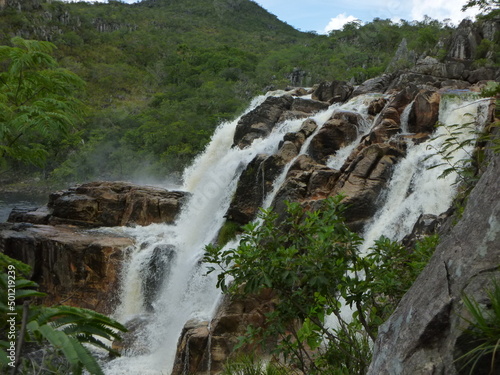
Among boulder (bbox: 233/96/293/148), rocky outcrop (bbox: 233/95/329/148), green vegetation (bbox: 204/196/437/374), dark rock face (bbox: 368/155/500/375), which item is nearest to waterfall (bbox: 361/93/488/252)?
green vegetation (bbox: 204/196/437/374)

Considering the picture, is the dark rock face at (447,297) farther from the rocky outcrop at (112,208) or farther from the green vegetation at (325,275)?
the rocky outcrop at (112,208)

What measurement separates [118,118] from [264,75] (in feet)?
51.5

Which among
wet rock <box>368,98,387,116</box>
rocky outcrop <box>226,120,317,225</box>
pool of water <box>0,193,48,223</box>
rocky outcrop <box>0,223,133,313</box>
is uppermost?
wet rock <box>368,98,387,116</box>

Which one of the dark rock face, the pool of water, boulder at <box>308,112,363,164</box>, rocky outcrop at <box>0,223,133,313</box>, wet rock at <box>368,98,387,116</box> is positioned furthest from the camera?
the pool of water

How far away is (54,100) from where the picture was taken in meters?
4.66

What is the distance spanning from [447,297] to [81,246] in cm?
1268

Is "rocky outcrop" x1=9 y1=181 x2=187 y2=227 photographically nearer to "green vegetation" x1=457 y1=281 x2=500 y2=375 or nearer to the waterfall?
the waterfall

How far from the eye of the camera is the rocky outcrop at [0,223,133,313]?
13359 millimetres

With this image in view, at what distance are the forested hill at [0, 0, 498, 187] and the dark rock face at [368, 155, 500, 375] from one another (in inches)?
514

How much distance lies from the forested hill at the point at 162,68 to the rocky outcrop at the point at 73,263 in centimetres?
477

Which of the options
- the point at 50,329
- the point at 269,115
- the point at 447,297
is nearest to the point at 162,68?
the point at 269,115

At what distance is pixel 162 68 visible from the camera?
59250 mm

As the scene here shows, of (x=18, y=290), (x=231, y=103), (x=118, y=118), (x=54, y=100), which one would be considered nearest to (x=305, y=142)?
(x=54, y=100)

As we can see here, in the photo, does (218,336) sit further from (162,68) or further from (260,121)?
(162,68)
